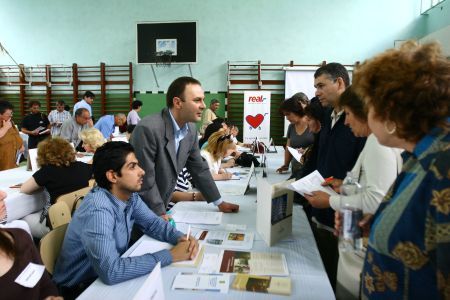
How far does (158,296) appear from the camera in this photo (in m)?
1.04

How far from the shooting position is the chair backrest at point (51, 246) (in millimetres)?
1623

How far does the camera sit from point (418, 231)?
81cm

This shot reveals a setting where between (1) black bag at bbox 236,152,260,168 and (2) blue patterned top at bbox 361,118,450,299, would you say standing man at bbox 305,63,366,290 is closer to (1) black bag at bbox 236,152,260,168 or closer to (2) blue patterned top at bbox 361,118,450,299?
(2) blue patterned top at bbox 361,118,450,299

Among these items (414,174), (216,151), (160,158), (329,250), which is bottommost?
(329,250)

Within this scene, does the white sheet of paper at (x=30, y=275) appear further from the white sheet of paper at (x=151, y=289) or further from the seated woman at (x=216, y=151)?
the seated woman at (x=216, y=151)

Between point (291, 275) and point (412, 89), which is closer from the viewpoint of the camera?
point (412, 89)

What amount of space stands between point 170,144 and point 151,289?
1.30 meters

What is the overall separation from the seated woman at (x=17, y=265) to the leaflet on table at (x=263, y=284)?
72 cm

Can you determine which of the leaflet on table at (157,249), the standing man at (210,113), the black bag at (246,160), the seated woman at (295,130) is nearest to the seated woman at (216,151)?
the seated woman at (295,130)

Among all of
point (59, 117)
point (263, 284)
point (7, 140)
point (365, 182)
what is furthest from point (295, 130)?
point (59, 117)

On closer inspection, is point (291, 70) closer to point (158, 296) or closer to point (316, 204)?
point (316, 204)

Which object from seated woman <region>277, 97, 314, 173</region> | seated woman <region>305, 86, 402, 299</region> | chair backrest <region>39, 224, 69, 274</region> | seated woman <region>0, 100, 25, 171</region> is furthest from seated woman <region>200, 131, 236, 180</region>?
seated woman <region>0, 100, 25, 171</region>

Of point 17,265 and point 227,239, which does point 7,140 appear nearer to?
point 17,265

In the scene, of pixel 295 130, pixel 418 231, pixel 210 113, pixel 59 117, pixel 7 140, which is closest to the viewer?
pixel 418 231
